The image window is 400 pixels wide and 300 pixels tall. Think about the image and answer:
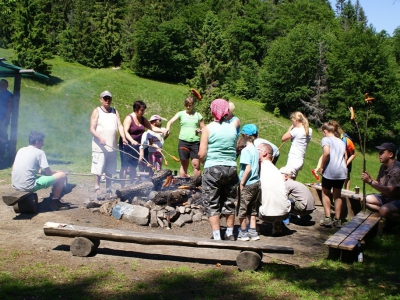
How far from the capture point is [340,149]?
6.97 meters

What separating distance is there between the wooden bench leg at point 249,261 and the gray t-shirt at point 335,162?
104 inches

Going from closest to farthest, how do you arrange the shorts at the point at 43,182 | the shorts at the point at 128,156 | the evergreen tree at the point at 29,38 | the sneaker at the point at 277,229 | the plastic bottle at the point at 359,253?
the plastic bottle at the point at 359,253
the sneaker at the point at 277,229
the shorts at the point at 43,182
the shorts at the point at 128,156
the evergreen tree at the point at 29,38

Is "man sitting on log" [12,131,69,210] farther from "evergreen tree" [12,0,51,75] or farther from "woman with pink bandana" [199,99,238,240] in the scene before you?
"evergreen tree" [12,0,51,75]

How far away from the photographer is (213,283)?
4.50 meters

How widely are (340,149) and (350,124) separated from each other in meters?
39.6

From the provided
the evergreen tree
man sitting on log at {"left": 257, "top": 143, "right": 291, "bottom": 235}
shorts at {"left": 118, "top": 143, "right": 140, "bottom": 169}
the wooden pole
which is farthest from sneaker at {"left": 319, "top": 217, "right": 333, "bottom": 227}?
the evergreen tree

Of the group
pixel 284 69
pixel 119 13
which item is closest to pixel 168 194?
pixel 284 69

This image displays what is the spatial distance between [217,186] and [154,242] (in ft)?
3.48

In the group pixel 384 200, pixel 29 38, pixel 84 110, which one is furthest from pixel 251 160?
pixel 29 38

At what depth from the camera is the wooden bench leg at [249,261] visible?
191 inches

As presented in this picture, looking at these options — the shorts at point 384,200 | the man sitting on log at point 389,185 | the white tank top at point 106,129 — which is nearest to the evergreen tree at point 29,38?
the white tank top at point 106,129

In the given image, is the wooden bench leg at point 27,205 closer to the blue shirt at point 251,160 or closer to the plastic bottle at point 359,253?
the blue shirt at point 251,160

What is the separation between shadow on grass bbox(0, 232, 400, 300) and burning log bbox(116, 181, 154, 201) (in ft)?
7.16

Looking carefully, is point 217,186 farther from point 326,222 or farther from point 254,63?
point 254,63
